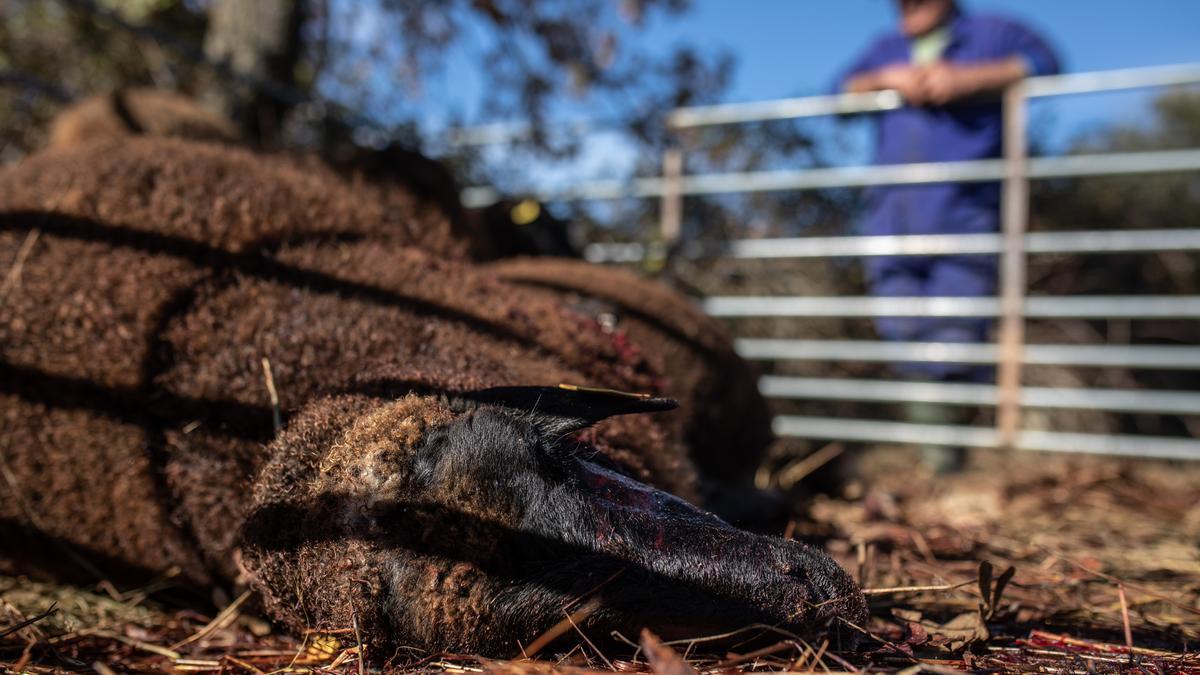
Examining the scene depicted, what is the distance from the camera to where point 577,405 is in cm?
172

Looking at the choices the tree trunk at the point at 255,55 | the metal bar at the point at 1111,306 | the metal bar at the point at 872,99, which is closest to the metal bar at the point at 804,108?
the metal bar at the point at 872,99

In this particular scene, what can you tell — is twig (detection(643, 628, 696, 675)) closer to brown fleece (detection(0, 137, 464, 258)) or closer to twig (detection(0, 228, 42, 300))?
brown fleece (detection(0, 137, 464, 258))

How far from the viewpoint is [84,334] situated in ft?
8.02

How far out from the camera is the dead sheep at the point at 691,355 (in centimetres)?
354

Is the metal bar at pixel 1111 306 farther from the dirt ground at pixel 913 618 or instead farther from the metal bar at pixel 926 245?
the dirt ground at pixel 913 618

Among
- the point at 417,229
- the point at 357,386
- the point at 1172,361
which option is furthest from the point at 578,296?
the point at 1172,361

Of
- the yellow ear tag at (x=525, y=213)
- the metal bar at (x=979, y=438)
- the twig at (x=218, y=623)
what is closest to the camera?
the twig at (x=218, y=623)

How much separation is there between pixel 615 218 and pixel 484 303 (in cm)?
518

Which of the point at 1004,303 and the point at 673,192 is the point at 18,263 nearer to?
the point at 673,192

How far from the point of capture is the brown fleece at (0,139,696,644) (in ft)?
7.33

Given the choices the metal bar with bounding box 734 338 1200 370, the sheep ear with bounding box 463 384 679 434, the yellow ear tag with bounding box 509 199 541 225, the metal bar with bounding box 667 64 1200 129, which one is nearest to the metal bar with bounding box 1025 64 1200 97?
the metal bar with bounding box 667 64 1200 129

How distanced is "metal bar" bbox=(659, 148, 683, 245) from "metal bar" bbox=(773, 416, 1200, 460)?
1.76 metres

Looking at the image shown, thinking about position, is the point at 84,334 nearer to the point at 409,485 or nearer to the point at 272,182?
the point at 272,182

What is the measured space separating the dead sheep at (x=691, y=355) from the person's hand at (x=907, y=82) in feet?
8.90
